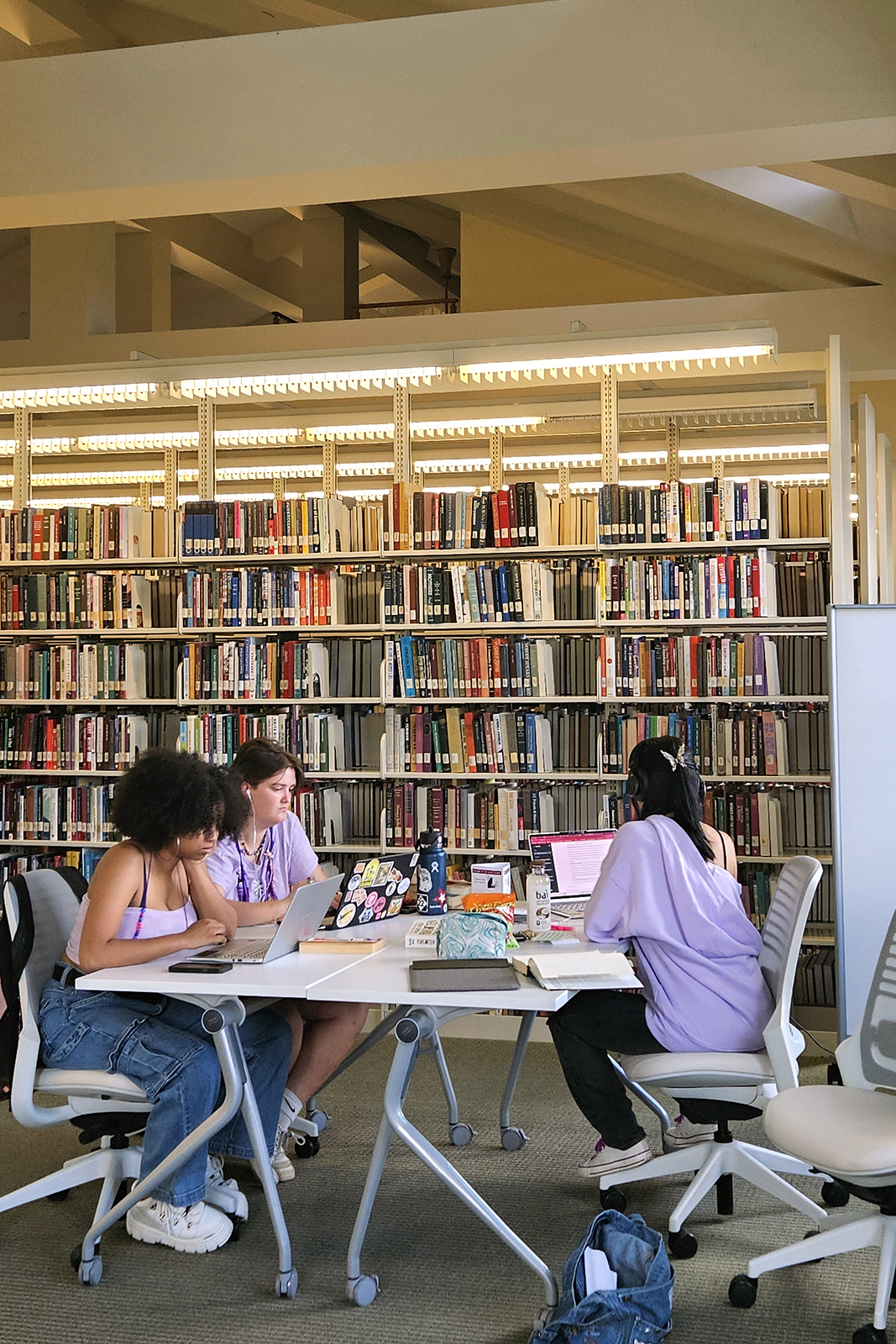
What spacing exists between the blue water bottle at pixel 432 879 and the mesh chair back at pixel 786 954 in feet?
3.29

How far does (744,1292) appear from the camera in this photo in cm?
296

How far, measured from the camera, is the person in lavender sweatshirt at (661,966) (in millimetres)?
3395

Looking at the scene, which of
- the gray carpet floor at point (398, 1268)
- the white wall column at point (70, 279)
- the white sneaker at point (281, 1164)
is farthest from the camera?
the white wall column at point (70, 279)

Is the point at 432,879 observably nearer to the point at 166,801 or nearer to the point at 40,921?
the point at 166,801

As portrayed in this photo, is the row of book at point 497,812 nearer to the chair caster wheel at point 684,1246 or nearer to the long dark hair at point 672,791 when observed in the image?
the long dark hair at point 672,791

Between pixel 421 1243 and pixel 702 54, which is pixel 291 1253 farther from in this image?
pixel 702 54

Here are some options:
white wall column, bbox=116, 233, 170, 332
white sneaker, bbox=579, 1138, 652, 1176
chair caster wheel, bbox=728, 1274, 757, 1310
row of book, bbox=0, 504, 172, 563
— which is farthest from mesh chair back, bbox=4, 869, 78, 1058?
white wall column, bbox=116, 233, 170, 332

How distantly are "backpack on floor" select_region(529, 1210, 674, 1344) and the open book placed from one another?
0.54 meters

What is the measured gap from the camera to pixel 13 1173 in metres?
3.88

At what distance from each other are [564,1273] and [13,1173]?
1.93m

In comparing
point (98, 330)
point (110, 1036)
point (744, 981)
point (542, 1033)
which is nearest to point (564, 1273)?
point (744, 981)

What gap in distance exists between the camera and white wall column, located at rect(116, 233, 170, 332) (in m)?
10.4

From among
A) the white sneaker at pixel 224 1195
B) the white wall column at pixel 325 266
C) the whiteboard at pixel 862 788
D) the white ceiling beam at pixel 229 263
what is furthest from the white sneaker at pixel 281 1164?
the white wall column at pixel 325 266

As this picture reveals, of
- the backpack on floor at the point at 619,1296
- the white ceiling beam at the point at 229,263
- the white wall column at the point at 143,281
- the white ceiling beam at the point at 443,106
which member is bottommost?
the backpack on floor at the point at 619,1296
